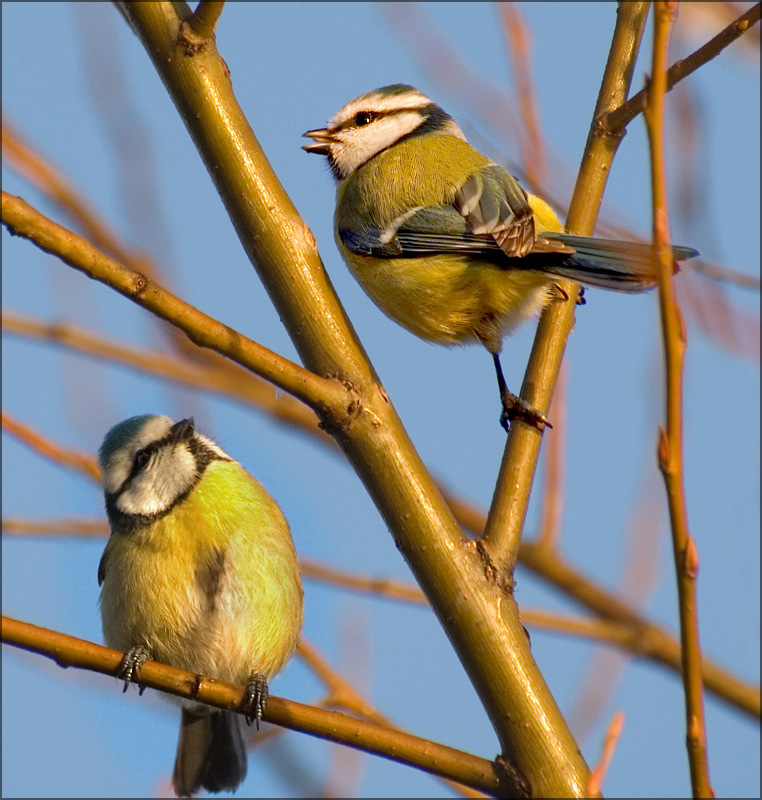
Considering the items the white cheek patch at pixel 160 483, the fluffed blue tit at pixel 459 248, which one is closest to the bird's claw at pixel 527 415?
the fluffed blue tit at pixel 459 248

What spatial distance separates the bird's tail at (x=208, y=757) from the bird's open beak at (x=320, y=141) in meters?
2.15

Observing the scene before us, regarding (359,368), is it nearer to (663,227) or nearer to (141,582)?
A: (663,227)

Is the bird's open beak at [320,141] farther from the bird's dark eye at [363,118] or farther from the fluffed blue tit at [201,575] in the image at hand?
the fluffed blue tit at [201,575]

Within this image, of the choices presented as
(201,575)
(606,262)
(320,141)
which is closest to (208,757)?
(201,575)

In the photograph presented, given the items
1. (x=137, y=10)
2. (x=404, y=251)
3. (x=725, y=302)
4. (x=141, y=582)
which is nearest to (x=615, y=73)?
(x=725, y=302)

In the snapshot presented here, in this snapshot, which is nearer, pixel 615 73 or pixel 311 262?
pixel 311 262

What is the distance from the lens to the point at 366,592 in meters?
2.90

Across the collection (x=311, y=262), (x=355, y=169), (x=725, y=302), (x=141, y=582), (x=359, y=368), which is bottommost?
(x=141, y=582)

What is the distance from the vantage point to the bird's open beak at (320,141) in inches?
159

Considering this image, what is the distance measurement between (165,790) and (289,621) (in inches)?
24.4

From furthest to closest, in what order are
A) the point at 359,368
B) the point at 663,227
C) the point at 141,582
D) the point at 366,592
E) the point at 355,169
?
1. the point at 355,169
2. the point at 366,592
3. the point at 141,582
4. the point at 359,368
5. the point at 663,227

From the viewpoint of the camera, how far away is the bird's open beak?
159 inches

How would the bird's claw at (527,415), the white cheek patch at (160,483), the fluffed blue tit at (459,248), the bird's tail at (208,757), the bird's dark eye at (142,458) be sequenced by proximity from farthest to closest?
the bird's tail at (208,757) < the bird's dark eye at (142,458) < the white cheek patch at (160,483) < the fluffed blue tit at (459,248) < the bird's claw at (527,415)

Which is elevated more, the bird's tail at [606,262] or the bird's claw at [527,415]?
the bird's tail at [606,262]
